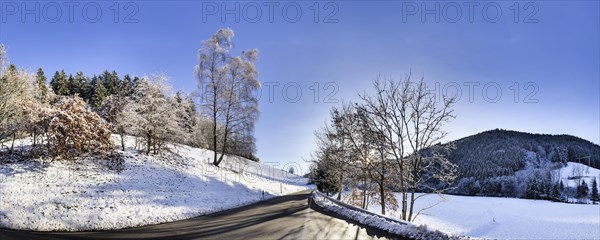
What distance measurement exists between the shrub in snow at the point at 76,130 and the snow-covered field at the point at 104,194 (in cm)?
112

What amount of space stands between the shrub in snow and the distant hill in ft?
280

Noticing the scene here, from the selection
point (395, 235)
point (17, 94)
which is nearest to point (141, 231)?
point (395, 235)

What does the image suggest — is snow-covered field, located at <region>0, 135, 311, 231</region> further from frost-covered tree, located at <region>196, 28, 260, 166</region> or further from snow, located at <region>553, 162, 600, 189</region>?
snow, located at <region>553, 162, 600, 189</region>

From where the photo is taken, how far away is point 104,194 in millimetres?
15586

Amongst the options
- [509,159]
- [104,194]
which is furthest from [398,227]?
[509,159]

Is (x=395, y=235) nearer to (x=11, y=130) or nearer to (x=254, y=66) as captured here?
(x=11, y=130)

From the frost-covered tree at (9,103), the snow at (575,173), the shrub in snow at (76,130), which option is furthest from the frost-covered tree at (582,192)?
the frost-covered tree at (9,103)

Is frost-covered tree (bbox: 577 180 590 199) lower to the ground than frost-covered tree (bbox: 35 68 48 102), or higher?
lower

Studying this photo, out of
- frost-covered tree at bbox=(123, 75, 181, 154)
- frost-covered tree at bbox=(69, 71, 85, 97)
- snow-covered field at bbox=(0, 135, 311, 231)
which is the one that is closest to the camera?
snow-covered field at bbox=(0, 135, 311, 231)

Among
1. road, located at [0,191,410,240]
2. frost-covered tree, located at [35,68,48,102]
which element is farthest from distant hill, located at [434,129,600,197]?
frost-covered tree, located at [35,68,48,102]

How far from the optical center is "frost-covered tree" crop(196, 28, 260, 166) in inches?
→ 1184

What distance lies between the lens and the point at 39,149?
60.7 ft

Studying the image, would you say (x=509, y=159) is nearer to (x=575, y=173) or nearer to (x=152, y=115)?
(x=575, y=173)

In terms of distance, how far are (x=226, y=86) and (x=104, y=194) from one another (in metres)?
16.2
